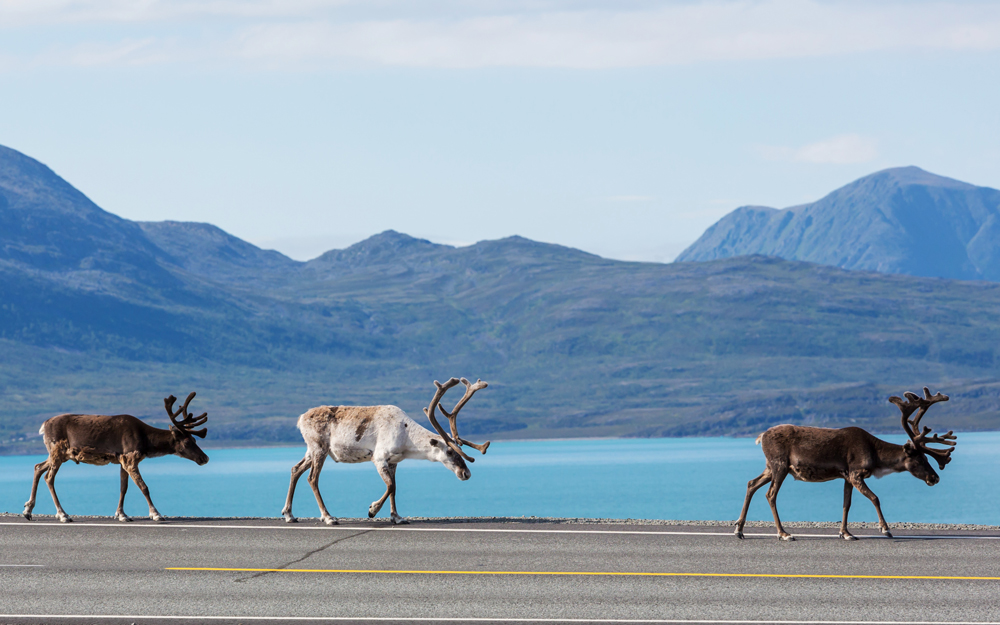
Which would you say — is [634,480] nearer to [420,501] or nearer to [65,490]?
[420,501]

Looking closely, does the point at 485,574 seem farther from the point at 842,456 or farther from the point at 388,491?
the point at 842,456

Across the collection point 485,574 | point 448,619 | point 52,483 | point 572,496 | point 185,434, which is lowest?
point 572,496

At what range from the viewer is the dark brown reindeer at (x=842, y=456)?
58.5 ft

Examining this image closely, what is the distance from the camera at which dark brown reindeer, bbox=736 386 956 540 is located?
17.8 meters

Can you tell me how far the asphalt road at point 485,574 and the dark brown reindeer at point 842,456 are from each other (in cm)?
94

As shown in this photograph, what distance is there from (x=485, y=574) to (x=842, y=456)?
6330 mm

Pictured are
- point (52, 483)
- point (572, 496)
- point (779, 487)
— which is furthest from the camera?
point (572, 496)

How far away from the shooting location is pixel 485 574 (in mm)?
15102

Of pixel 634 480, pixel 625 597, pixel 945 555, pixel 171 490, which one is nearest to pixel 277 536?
pixel 625 597

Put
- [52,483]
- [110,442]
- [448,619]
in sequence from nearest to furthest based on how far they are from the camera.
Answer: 1. [448,619]
2. [110,442]
3. [52,483]

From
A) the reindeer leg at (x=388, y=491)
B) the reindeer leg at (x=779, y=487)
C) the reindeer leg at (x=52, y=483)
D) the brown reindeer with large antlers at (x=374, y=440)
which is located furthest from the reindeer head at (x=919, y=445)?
the reindeer leg at (x=52, y=483)

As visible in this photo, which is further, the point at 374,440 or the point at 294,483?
the point at 294,483

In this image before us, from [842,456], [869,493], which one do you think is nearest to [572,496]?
[842,456]

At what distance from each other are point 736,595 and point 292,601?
208 inches
